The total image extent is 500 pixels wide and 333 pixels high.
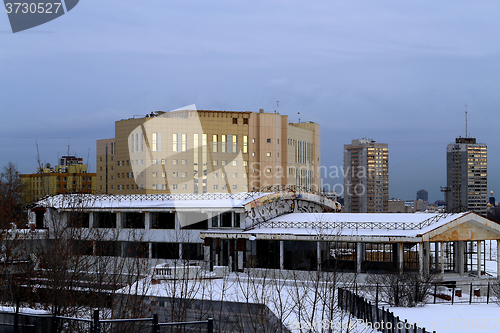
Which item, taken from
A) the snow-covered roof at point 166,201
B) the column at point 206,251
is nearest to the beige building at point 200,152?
the snow-covered roof at point 166,201

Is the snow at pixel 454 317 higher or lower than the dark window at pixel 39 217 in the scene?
lower

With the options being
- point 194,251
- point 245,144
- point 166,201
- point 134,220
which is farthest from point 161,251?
point 245,144

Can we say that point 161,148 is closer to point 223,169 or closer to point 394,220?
point 223,169

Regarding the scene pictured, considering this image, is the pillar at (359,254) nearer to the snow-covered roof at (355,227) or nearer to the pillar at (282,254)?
the snow-covered roof at (355,227)

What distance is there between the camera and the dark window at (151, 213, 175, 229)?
4100cm

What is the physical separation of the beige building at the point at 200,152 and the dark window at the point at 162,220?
91.9 m

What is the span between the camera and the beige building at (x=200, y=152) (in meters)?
135

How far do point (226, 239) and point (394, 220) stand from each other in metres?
11.1

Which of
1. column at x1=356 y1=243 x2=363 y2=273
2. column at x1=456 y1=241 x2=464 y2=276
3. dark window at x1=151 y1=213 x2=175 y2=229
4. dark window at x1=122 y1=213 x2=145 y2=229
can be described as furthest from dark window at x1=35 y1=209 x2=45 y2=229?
column at x1=456 y1=241 x2=464 y2=276

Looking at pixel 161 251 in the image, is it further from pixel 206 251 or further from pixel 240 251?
pixel 240 251

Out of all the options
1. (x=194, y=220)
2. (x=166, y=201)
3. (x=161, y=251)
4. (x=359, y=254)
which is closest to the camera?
(x=359, y=254)

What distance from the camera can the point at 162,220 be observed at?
41.4 m

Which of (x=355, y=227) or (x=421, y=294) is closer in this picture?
(x=421, y=294)

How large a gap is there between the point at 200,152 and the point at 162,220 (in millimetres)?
96767
